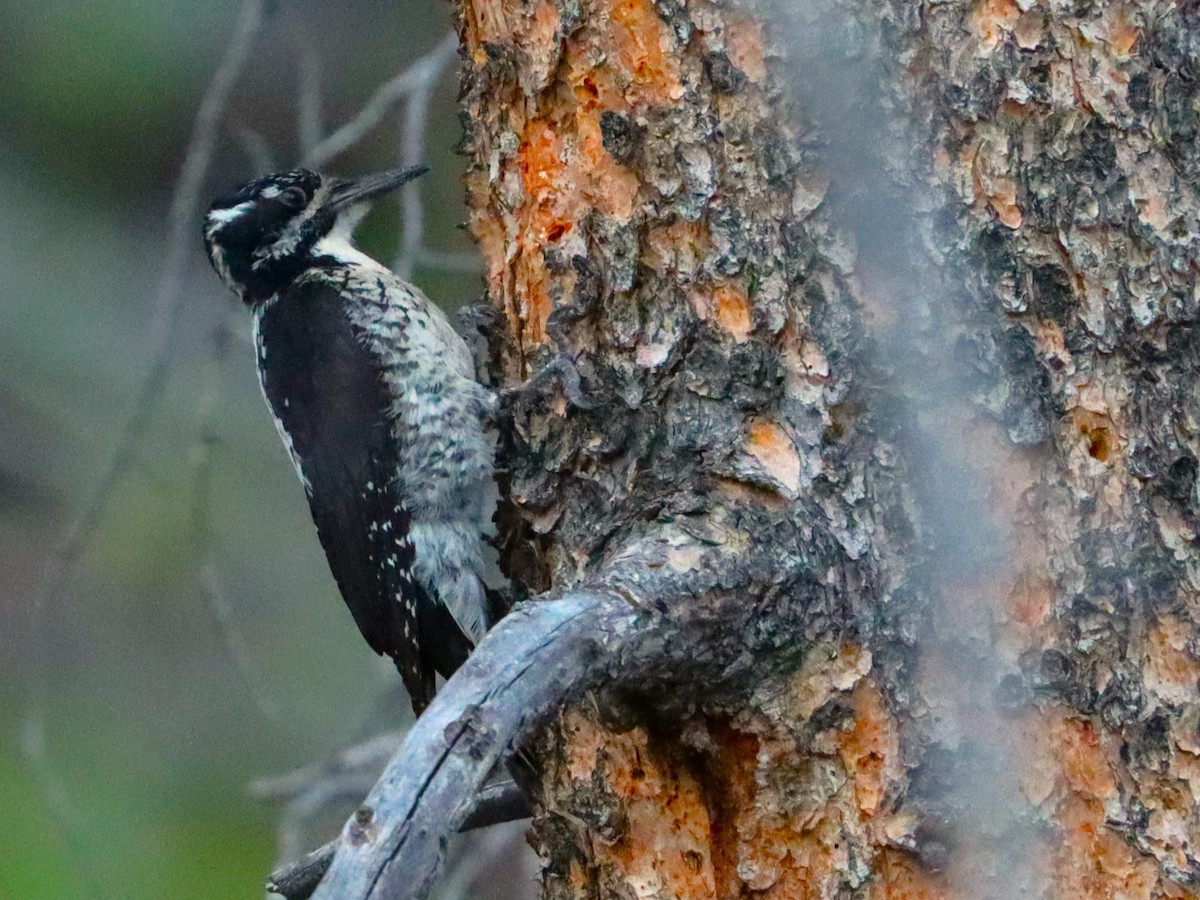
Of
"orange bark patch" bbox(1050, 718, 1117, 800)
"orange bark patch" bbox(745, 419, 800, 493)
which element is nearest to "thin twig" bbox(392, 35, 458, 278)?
"orange bark patch" bbox(745, 419, 800, 493)

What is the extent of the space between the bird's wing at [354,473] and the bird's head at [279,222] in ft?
0.94

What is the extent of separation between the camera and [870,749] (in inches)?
69.8

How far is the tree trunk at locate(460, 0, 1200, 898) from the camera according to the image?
171cm

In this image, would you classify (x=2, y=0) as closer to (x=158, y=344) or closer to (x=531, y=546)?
(x=158, y=344)

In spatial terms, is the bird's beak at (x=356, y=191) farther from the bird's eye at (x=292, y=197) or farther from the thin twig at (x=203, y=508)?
the thin twig at (x=203, y=508)

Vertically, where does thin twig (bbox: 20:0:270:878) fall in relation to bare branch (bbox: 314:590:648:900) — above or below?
above

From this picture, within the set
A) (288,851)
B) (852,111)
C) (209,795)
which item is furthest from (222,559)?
(852,111)

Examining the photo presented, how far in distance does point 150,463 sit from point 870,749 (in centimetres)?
390

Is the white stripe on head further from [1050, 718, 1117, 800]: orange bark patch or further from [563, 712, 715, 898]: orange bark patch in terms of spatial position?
[1050, 718, 1117, 800]: orange bark patch

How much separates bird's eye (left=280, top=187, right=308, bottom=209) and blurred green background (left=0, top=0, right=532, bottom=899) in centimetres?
157

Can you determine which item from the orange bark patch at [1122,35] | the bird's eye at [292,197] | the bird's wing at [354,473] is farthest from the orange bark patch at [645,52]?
the bird's eye at [292,197]

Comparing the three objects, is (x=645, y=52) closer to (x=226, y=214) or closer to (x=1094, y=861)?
(x=1094, y=861)

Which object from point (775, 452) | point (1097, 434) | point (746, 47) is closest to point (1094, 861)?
point (1097, 434)

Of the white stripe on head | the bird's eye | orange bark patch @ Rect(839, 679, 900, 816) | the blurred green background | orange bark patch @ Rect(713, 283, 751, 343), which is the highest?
the blurred green background
